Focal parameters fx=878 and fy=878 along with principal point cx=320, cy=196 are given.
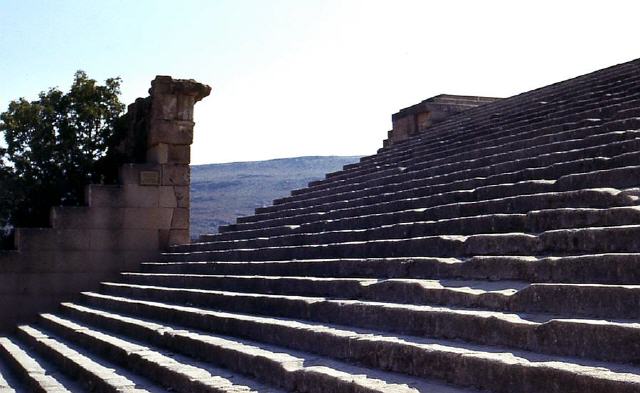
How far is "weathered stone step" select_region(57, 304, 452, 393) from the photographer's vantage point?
408 cm

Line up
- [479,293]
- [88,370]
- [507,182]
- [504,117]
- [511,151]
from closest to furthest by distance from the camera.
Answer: [479,293] → [88,370] → [507,182] → [511,151] → [504,117]

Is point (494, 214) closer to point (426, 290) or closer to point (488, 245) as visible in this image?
point (488, 245)

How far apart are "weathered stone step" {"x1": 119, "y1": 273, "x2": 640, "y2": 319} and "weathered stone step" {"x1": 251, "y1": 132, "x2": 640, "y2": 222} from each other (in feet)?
5.23

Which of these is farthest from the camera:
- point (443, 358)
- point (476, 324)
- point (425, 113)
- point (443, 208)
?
point (425, 113)

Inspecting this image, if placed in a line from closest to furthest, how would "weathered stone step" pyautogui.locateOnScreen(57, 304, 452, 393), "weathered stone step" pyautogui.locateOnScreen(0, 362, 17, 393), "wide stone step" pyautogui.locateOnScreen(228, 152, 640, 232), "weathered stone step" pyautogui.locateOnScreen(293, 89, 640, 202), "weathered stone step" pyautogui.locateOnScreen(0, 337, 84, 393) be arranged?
1. "weathered stone step" pyautogui.locateOnScreen(57, 304, 452, 393)
2. "wide stone step" pyautogui.locateOnScreen(228, 152, 640, 232)
3. "weathered stone step" pyautogui.locateOnScreen(0, 337, 84, 393)
4. "weathered stone step" pyautogui.locateOnScreen(0, 362, 17, 393)
5. "weathered stone step" pyautogui.locateOnScreen(293, 89, 640, 202)

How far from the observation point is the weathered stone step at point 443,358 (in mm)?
3271

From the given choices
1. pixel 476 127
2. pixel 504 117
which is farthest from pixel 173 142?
pixel 504 117

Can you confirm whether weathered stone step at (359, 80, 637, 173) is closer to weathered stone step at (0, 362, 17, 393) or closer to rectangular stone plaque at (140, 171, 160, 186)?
rectangular stone plaque at (140, 171, 160, 186)

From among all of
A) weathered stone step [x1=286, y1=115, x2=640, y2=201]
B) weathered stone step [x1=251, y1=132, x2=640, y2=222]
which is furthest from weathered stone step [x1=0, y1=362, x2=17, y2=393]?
weathered stone step [x1=286, y1=115, x2=640, y2=201]

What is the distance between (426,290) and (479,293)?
18.8 inches

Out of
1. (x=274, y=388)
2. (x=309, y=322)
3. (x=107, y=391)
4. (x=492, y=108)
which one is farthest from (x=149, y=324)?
(x=492, y=108)

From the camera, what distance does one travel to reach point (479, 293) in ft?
15.3

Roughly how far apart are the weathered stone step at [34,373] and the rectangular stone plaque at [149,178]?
152 inches

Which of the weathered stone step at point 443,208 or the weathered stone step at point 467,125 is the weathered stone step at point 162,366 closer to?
the weathered stone step at point 443,208
